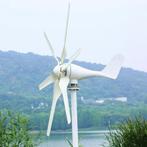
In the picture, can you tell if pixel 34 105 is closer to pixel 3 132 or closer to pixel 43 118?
pixel 43 118

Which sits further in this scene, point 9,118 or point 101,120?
point 101,120

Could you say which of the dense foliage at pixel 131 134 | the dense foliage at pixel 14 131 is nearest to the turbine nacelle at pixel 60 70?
the dense foliage at pixel 131 134

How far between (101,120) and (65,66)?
78.6m

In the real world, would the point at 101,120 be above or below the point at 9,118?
above

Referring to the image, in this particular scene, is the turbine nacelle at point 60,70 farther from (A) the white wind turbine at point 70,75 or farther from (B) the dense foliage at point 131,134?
(B) the dense foliage at point 131,134

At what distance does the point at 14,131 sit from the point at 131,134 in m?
5.44

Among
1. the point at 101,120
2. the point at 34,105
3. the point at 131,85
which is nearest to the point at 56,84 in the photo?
the point at 101,120

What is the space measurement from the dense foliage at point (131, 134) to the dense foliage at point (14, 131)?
12.9 ft

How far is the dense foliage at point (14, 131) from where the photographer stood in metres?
22.5

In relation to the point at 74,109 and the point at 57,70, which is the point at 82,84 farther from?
the point at 74,109

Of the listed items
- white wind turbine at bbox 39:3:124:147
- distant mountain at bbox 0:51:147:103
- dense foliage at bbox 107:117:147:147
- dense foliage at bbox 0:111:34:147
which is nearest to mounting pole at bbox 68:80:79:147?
white wind turbine at bbox 39:3:124:147

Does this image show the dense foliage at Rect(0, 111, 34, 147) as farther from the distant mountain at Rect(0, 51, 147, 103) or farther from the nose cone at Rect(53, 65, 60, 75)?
the distant mountain at Rect(0, 51, 147, 103)

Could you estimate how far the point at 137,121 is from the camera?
815 inches

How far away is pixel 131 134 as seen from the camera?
66.9 feet
